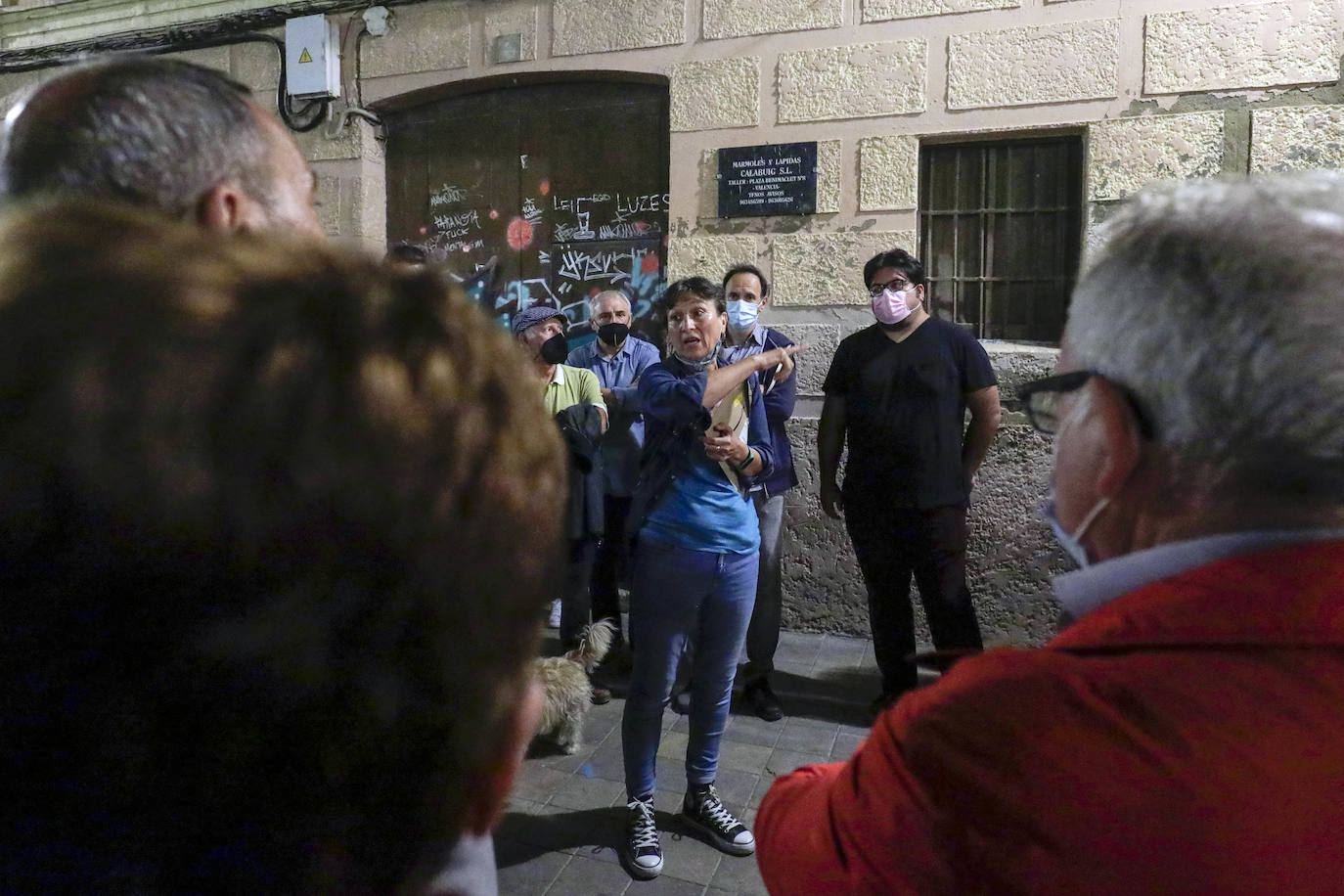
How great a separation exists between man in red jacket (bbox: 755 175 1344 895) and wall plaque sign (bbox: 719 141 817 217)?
4.05 metres

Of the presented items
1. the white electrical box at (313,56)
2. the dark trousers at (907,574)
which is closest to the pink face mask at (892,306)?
the dark trousers at (907,574)

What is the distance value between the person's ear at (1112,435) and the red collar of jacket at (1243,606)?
138 millimetres

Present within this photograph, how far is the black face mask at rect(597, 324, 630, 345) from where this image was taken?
15.2 ft

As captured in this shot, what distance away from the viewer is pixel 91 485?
0.44 metres

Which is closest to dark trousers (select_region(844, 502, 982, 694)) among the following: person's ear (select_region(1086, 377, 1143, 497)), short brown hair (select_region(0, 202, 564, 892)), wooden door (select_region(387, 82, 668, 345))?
wooden door (select_region(387, 82, 668, 345))

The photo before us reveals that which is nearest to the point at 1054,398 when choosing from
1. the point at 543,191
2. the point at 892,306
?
the point at 892,306

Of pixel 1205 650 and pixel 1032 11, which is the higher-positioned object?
Result: pixel 1032 11

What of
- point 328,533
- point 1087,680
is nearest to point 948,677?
point 1087,680

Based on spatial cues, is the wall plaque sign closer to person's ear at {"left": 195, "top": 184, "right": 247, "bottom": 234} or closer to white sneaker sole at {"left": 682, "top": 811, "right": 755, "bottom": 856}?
white sneaker sole at {"left": 682, "top": 811, "right": 755, "bottom": 856}

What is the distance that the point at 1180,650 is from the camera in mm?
793

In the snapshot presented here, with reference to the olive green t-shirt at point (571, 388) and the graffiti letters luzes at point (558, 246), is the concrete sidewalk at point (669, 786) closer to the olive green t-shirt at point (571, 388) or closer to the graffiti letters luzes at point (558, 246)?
the olive green t-shirt at point (571, 388)

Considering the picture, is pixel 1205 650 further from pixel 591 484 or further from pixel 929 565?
pixel 591 484

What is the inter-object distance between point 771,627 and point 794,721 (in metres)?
0.43

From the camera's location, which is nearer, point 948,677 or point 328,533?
point 328,533
